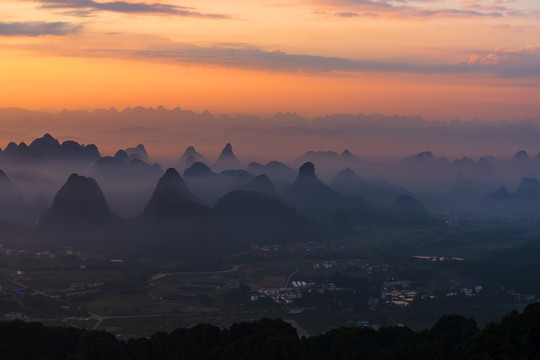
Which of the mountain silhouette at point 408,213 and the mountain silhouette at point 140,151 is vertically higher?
the mountain silhouette at point 140,151

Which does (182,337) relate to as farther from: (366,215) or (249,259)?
(366,215)

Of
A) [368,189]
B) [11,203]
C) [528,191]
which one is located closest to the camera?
[11,203]

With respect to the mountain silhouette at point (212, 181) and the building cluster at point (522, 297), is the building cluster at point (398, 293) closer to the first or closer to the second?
the building cluster at point (522, 297)

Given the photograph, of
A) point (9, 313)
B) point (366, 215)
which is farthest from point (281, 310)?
point (366, 215)

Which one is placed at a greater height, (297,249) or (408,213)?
(408,213)

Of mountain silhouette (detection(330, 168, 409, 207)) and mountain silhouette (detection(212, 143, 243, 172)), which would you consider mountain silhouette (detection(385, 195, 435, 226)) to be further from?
mountain silhouette (detection(212, 143, 243, 172))

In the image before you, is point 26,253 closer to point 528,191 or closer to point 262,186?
point 262,186

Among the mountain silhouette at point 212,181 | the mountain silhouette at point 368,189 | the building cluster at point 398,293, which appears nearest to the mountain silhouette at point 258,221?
the building cluster at point 398,293

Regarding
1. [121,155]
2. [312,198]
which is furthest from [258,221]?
[121,155]
